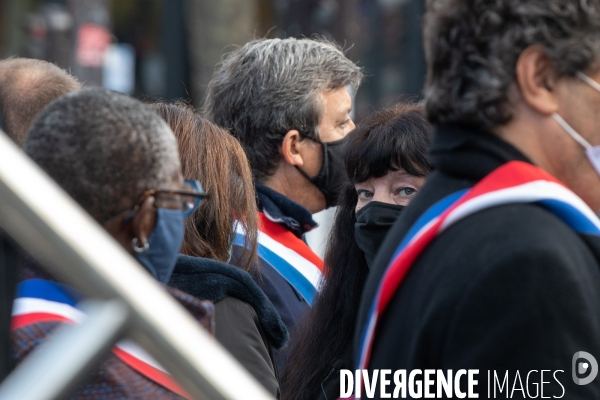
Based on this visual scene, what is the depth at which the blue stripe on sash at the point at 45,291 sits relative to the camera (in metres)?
1.29

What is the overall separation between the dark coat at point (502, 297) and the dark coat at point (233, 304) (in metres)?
0.97

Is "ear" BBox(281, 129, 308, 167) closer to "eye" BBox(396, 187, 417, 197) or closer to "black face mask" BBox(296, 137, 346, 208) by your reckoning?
"black face mask" BBox(296, 137, 346, 208)

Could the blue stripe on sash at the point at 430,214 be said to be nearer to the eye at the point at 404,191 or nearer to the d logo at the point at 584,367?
the d logo at the point at 584,367

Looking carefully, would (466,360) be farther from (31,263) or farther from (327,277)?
(327,277)

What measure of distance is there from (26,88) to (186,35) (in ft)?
28.7

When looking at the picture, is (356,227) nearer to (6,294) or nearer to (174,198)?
(174,198)

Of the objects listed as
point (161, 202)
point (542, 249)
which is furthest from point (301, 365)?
point (542, 249)

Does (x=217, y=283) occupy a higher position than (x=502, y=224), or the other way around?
(x=502, y=224)

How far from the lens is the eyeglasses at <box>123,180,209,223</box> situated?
1.78 meters

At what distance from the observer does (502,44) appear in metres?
1.53

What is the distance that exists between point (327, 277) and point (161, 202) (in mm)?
1207

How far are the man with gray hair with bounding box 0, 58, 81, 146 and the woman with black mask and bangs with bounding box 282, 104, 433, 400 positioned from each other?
42.1 inches

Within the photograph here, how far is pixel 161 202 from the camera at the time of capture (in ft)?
6.04

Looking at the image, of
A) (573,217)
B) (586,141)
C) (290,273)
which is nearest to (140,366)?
(573,217)
